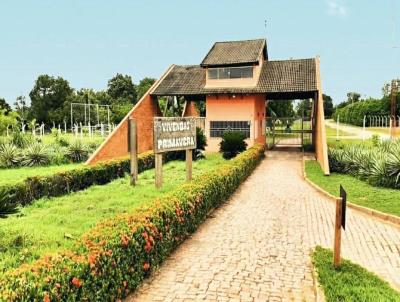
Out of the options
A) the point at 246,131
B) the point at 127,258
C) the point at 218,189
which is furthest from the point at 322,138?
the point at 127,258

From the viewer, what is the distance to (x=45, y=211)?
28.7ft

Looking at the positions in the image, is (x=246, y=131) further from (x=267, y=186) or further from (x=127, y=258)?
(x=127, y=258)

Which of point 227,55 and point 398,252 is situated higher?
point 227,55

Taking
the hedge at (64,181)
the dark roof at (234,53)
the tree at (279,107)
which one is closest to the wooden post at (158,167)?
the hedge at (64,181)

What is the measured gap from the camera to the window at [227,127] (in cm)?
2418

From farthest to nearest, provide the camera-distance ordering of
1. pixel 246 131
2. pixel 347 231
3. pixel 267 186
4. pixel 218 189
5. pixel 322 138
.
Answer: pixel 246 131 → pixel 322 138 → pixel 267 186 → pixel 218 189 → pixel 347 231

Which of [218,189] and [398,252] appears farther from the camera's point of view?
[218,189]

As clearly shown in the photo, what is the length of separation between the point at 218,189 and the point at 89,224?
3861 millimetres

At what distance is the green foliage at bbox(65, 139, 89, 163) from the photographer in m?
20.8

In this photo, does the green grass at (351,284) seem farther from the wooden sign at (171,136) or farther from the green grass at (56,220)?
the wooden sign at (171,136)

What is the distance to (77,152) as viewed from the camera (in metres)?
21.1

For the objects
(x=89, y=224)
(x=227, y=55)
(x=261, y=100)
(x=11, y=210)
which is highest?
(x=227, y=55)

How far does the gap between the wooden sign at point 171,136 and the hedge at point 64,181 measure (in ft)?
9.66

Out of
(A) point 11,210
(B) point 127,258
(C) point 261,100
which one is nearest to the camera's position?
(B) point 127,258
